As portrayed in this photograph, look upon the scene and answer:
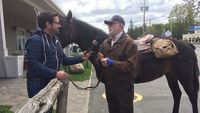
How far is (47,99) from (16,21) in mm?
24872

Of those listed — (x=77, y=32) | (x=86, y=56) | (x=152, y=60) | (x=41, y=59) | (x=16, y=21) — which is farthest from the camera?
(x=16, y=21)

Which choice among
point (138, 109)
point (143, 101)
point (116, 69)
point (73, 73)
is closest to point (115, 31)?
point (116, 69)

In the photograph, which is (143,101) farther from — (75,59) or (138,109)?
(75,59)

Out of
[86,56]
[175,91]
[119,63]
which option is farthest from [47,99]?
[175,91]

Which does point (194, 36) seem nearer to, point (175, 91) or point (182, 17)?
point (182, 17)

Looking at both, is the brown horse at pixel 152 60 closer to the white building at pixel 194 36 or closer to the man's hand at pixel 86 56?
the man's hand at pixel 86 56

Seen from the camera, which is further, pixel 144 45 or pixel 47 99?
pixel 144 45

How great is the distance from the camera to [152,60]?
679cm

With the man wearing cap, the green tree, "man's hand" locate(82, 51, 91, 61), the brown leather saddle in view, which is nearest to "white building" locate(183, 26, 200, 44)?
the green tree

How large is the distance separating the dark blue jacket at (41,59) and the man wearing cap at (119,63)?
59 centimetres

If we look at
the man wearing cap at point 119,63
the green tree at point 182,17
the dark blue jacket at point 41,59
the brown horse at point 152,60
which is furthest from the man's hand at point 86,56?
the green tree at point 182,17

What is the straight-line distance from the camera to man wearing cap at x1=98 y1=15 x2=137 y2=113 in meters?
4.77

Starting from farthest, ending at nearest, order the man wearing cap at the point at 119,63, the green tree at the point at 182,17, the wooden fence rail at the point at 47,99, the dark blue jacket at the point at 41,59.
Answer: the green tree at the point at 182,17
the man wearing cap at the point at 119,63
the dark blue jacket at the point at 41,59
the wooden fence rail at the point at 47,99

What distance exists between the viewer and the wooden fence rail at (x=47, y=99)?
3.30m
